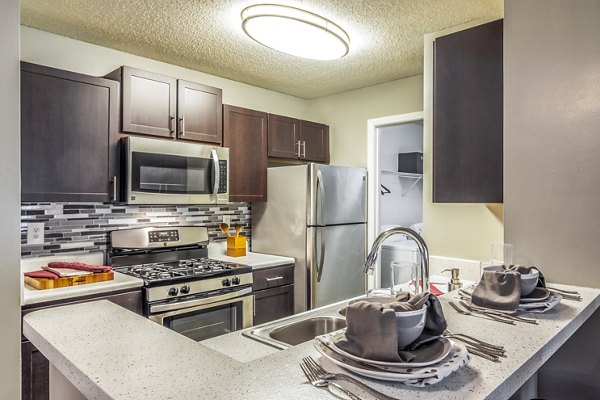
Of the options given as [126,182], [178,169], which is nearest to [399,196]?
[178,169]

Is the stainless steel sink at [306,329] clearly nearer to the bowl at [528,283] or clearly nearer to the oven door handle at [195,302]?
the bowl at [528,283]

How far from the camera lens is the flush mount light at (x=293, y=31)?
2.16 m

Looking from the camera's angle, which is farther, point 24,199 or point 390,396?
point 24,199

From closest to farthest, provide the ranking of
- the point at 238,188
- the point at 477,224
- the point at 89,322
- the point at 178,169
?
1. the point at 89,322
2. the point at 477,224
3. the point at 178,169
4. the point at 238,188

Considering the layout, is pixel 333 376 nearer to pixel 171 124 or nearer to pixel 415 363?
pixel 415 363

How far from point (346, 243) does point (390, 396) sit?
278 centimetres

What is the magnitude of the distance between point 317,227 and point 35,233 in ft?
6.26

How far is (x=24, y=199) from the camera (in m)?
2.18

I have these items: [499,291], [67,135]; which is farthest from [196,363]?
[67,135]

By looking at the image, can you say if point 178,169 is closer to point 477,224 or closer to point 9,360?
point 9,360

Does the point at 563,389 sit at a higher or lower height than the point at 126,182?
lower

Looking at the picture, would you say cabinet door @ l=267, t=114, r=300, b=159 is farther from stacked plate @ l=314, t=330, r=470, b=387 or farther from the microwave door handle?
stacked plate @ l=314, t=330, r=470, b=387

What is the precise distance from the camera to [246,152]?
3320 mm

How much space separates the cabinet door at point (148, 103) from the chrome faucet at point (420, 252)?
2.00 m
